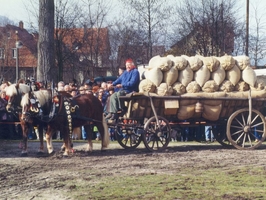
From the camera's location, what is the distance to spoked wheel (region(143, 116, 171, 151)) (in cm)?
1278

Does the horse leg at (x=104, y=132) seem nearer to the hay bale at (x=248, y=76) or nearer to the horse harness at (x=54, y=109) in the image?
the horse harness at (x=54, y=109)

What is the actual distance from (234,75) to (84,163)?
15.3ft

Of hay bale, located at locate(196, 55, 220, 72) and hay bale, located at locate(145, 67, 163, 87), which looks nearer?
hay bale, located at locate(145, 67, 163, 87)

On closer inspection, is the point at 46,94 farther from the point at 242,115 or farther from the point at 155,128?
the point at 242,115

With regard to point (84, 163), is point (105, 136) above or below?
above

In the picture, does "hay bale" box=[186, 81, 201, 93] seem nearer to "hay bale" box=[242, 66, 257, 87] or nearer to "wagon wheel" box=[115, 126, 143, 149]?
"hay bale" box=[242, 66, 257, 87]

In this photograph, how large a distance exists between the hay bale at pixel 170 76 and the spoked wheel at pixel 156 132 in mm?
886

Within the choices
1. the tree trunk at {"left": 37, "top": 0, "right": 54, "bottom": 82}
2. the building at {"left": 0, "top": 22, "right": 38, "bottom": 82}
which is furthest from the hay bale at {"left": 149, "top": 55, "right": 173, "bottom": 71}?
the building at {"left": 0, "top": 22, "right": 38, "bottom": 82}

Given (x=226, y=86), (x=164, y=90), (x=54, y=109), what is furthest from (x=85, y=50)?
(x=54, y=109)

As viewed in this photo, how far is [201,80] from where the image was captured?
13.1m

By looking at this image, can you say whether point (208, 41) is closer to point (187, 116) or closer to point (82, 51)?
point (82, 51)

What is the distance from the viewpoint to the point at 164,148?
Result: 511 inches

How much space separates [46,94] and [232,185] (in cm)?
536

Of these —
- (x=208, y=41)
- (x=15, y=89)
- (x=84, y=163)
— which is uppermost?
(x=208, y=41)
